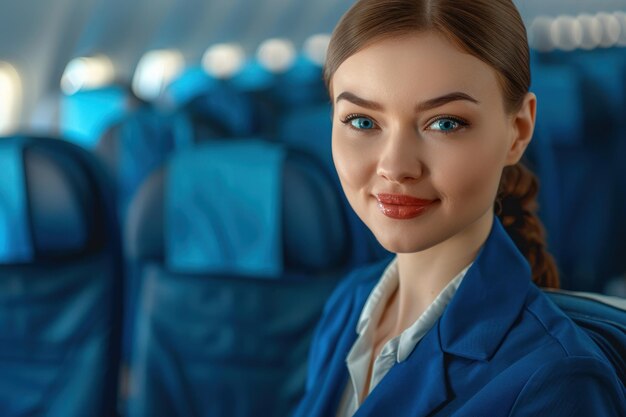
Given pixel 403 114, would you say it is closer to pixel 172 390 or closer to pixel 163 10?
pixel 172 390

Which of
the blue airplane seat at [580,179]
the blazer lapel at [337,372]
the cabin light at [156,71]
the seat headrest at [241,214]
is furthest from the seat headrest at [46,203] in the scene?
the cabin light at [156,71]

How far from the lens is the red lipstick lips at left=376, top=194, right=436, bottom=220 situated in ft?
3.01

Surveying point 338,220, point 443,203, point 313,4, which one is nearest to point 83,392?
point 338,220

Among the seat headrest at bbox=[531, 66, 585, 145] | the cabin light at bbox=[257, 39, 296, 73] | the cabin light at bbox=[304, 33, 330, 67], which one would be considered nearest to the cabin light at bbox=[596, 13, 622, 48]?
the cabin light at bbox=[304, 33, 330, 67]

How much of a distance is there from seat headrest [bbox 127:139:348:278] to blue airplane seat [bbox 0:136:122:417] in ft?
0.38

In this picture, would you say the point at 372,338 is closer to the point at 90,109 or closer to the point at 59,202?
the point at 59,202

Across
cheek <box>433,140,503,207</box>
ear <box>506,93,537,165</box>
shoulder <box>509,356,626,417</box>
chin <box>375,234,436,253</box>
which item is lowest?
shoulder <box>509,356,626,417</box>

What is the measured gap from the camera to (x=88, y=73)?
729cm

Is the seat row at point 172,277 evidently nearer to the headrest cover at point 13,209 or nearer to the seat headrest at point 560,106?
the headrest cover at point 13,209

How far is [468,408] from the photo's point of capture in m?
0.94

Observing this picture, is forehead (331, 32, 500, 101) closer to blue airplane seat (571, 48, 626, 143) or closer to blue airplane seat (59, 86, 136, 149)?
blue airplane seat (571, 48, 626, 143)

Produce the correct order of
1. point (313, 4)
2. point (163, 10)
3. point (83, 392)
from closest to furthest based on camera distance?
point (83, 392), point (163, 10), point (313, 4)

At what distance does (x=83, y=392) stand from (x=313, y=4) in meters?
11.6

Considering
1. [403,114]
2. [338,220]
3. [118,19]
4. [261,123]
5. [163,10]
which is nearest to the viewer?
[403,114]
